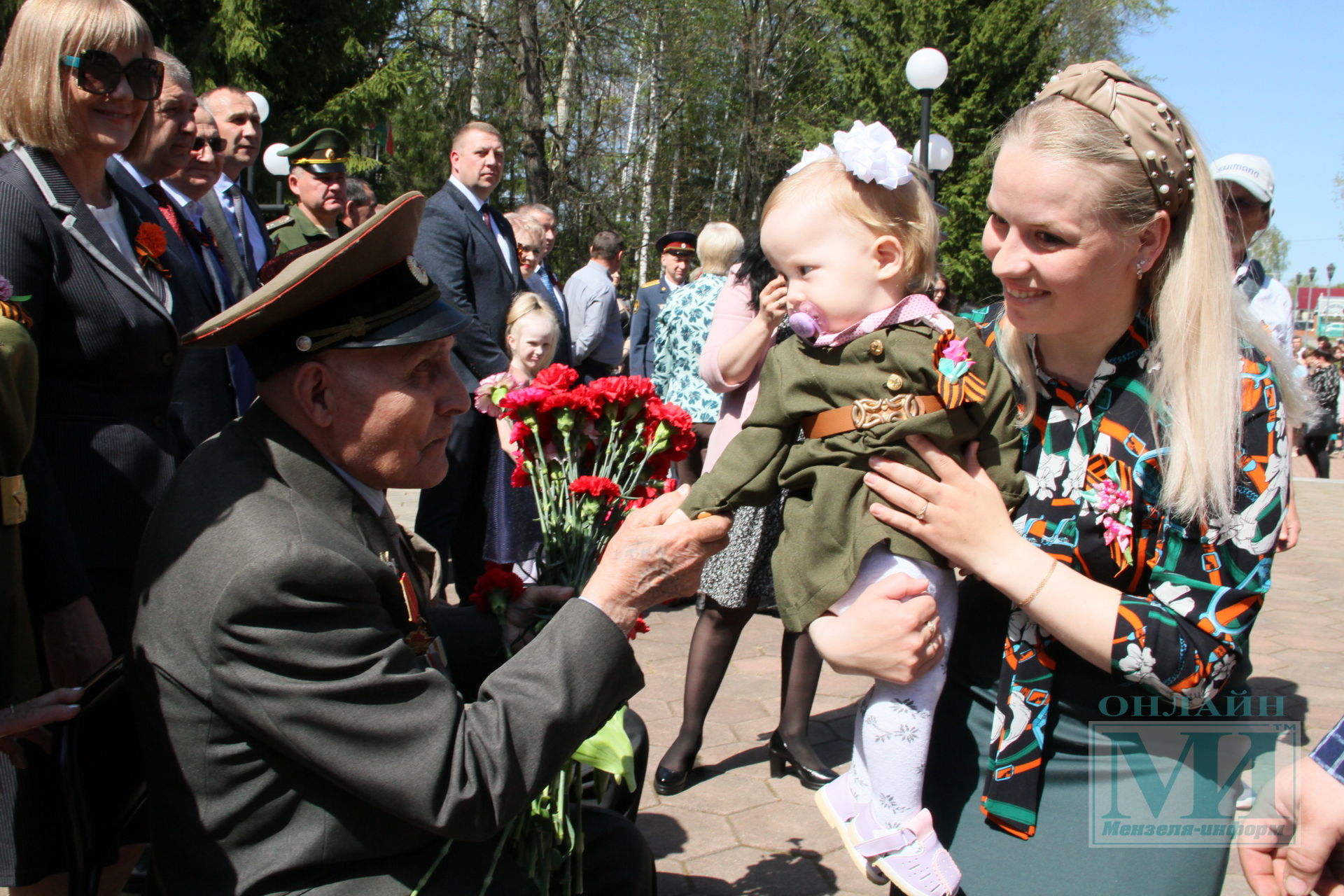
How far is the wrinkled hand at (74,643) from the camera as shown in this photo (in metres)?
2.17

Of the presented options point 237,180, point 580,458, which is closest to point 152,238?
point 580,458

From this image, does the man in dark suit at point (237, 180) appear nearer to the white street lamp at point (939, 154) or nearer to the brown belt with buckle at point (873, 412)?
the brown belt with buckle at point (873, 412)

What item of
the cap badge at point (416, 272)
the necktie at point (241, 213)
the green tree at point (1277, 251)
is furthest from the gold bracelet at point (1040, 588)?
the green tree at point (1277, 251)

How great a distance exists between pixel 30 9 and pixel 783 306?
2228 mm

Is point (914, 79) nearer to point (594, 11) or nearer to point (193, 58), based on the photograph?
point (594, 11)

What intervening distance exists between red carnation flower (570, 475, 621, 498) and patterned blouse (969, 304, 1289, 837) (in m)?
0.84

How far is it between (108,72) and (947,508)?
92.6 inches

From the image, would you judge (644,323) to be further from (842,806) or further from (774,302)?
(842,806)

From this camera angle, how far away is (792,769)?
12.3 ft

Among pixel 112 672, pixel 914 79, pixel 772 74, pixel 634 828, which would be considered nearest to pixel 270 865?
pixel 112 672

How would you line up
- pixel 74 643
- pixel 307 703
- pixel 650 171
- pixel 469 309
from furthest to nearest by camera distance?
pixel 650 171 < pixel 469 309 < pixel 74 643 < pixel 307 703

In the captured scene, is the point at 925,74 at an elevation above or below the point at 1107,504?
above

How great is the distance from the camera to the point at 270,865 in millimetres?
1542

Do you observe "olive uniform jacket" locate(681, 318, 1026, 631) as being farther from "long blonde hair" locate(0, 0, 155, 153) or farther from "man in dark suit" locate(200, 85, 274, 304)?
"man in dark suit" locate(200, 85, 274, 304)
